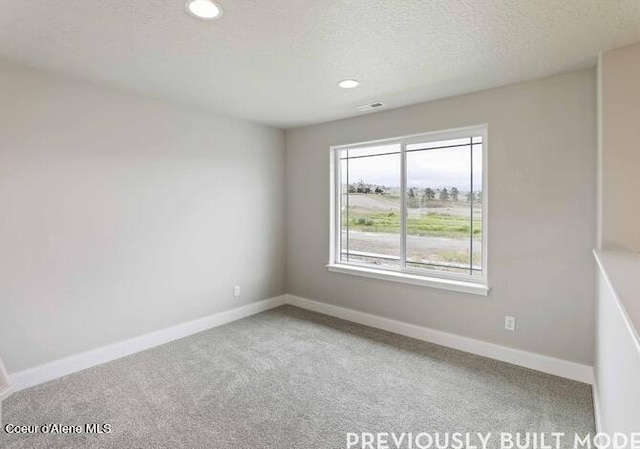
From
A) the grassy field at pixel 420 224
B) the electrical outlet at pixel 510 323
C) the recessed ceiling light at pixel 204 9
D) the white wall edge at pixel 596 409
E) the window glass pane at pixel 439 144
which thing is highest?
the recessed ceiling light at pixel 204 9

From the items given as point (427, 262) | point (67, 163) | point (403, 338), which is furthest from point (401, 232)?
point (67, 163)

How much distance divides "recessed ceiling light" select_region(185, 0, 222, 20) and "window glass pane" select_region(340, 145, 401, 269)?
8.05 feet

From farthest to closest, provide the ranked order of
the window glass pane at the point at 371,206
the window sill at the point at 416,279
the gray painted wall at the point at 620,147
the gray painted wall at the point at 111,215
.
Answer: the window glass pane at the point at 371,206 → the window sill at the point at 416,279 → the gray painted wall at the point at 111,215 → the gray painted wall at the point at 620,147

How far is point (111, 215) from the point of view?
122 inches

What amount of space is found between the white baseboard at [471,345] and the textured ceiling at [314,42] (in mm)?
2286

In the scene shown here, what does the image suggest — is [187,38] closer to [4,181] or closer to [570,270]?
[4,181]

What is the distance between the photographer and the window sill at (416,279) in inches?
125

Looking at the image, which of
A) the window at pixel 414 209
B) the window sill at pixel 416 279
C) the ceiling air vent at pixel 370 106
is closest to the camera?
the window sill at pixel 416 279

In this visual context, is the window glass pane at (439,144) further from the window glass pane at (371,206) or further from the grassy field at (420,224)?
the grassy field at (420,224)

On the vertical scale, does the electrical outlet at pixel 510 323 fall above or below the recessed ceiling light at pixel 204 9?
below

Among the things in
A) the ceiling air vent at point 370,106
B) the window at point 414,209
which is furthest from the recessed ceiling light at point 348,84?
the window at point 414,209

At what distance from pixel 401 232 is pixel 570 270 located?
1560 mm

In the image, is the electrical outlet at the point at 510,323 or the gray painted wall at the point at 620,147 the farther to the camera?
the electrical outlet at the point at 510,323

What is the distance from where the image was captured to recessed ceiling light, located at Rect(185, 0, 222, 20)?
1772 mm
